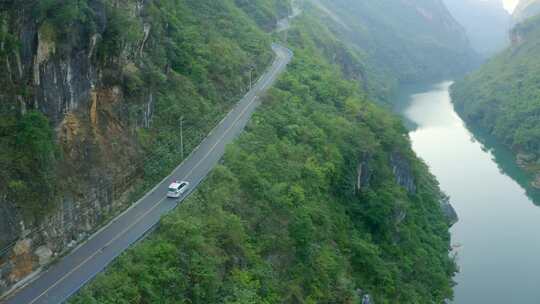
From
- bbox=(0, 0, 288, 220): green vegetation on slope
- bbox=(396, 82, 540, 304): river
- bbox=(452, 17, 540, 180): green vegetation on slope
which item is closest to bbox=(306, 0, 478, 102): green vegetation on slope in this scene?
bbox=(396, 82, 540, 304): river

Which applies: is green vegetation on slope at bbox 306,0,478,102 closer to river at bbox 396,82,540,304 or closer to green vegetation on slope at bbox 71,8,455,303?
river at bbox 396,82,540,304

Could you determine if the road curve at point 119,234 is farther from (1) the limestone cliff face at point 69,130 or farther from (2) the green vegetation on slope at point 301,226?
(2) the green vegetation on slope at point 301,226

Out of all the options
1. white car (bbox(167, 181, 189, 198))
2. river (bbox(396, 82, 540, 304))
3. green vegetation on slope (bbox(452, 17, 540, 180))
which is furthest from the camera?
green vegetation on slope (bbox(452, 17, 540, 180))

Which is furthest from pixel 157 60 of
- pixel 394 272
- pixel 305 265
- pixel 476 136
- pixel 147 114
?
pixel 476 136

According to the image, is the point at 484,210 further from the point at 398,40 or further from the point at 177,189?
the point at 398,40

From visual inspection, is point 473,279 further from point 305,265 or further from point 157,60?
point 157,60

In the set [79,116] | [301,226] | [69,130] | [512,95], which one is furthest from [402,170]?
[512,95]

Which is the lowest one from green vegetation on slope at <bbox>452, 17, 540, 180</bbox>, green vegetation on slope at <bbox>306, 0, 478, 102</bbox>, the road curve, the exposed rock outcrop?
green vegetation on slope at <bbox>306, 0, 478, 102</bbox>
